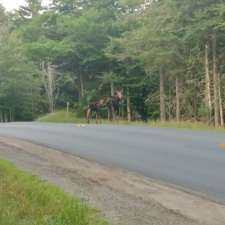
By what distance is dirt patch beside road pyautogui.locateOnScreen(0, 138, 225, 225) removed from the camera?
6.80 metres

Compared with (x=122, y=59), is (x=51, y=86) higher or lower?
lower

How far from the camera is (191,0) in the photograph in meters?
27.6

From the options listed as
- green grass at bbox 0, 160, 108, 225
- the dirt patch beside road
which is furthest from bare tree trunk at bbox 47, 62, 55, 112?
green grass at bbox 0, 160, 108, 225

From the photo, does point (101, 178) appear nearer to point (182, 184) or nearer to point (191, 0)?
point (182, 184)

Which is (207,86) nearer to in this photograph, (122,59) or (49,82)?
(122,59)

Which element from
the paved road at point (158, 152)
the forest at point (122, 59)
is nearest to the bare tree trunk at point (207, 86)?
the forest at point (122, 59)

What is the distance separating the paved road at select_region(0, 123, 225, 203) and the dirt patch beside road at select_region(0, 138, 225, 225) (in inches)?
18.5

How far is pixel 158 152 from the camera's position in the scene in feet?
41.5

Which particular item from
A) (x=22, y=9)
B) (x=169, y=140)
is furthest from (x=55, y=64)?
(x=169, y=140)

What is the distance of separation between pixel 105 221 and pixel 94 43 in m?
39.1

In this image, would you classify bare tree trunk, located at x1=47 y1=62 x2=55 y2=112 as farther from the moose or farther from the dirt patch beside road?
the dirt patch beside road

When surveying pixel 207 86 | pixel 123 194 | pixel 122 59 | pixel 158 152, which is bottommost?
pixel 123 194

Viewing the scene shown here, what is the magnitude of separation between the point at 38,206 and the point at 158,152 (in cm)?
597

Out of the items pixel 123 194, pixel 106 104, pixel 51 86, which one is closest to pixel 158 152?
pixel 123 194
